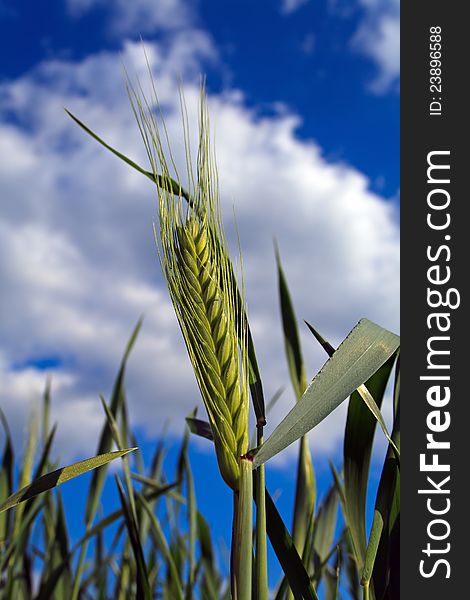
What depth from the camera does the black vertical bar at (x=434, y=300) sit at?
86cm

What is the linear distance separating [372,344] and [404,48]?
1.94 ft

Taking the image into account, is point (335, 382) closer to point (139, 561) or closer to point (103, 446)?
point (139, 561)

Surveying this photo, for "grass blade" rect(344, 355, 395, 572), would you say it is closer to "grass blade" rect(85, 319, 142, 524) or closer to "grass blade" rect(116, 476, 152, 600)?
"grass blade" rect(116, 476, 152, 600)

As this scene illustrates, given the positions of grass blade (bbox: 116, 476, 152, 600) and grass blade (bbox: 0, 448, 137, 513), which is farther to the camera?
grass blade (bbox: 116, 476, 152, 600)

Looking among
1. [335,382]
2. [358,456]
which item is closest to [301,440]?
[358,456]

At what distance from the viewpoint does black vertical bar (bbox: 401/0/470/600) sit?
86 cm

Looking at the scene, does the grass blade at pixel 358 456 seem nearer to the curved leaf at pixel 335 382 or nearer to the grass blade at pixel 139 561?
the curved leaf at pixel 335 382

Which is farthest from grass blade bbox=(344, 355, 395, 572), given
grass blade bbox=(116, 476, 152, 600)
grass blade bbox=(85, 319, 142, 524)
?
grass blade bbox=(85, 319, 142, 524)

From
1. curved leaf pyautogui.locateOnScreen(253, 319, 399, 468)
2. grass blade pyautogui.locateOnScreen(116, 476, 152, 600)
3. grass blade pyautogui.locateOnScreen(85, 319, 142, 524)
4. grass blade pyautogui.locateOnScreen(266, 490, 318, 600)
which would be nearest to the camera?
curved leaf pyautogui.locateOnScreen(253, 319, 399, 468)

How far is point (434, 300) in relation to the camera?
96cm

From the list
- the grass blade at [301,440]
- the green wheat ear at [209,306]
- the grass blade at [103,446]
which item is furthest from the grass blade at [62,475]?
the grass blade at [103,446]

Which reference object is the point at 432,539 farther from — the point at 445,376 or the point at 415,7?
the point at 415,7

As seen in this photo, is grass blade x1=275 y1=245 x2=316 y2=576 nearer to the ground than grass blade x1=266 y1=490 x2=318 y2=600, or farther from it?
farther from it

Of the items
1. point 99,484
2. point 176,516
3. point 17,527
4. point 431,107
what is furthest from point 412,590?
point 176,516
